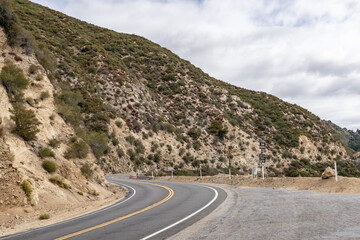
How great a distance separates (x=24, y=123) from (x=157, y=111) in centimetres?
4348

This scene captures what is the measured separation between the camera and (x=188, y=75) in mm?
77562

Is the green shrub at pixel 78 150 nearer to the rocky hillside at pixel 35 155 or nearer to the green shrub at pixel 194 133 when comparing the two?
the rocky hillside at pixel 35 155

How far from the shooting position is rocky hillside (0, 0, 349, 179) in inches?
1951

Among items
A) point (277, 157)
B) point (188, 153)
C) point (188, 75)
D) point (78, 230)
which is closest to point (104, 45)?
point (188, 75)

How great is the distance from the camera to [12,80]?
22.0 m

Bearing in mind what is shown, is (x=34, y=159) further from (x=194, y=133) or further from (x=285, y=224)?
(x=194, y=133)

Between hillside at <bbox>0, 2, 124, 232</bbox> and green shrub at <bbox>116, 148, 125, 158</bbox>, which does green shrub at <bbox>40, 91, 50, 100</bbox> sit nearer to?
hillside at <bbox>0, 2, 124, 232</bbox>

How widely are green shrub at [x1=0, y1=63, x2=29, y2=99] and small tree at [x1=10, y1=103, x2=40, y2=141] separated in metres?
2.95

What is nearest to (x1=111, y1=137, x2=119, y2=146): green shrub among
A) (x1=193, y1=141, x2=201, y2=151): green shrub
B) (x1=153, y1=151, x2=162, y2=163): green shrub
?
(x1=153, y1=151, x2=162, y2=163): green shrub

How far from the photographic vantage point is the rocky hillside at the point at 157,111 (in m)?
49.6

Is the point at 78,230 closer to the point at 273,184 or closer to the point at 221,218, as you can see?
the point at 221,218

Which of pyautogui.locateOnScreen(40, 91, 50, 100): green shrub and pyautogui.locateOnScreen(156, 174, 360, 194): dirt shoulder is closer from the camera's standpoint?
pyautogui.locateOnScreen(156, 174, 360, 194): dirt shoulder

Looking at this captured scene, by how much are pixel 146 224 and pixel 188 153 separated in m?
44.8

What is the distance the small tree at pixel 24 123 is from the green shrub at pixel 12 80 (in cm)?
295
